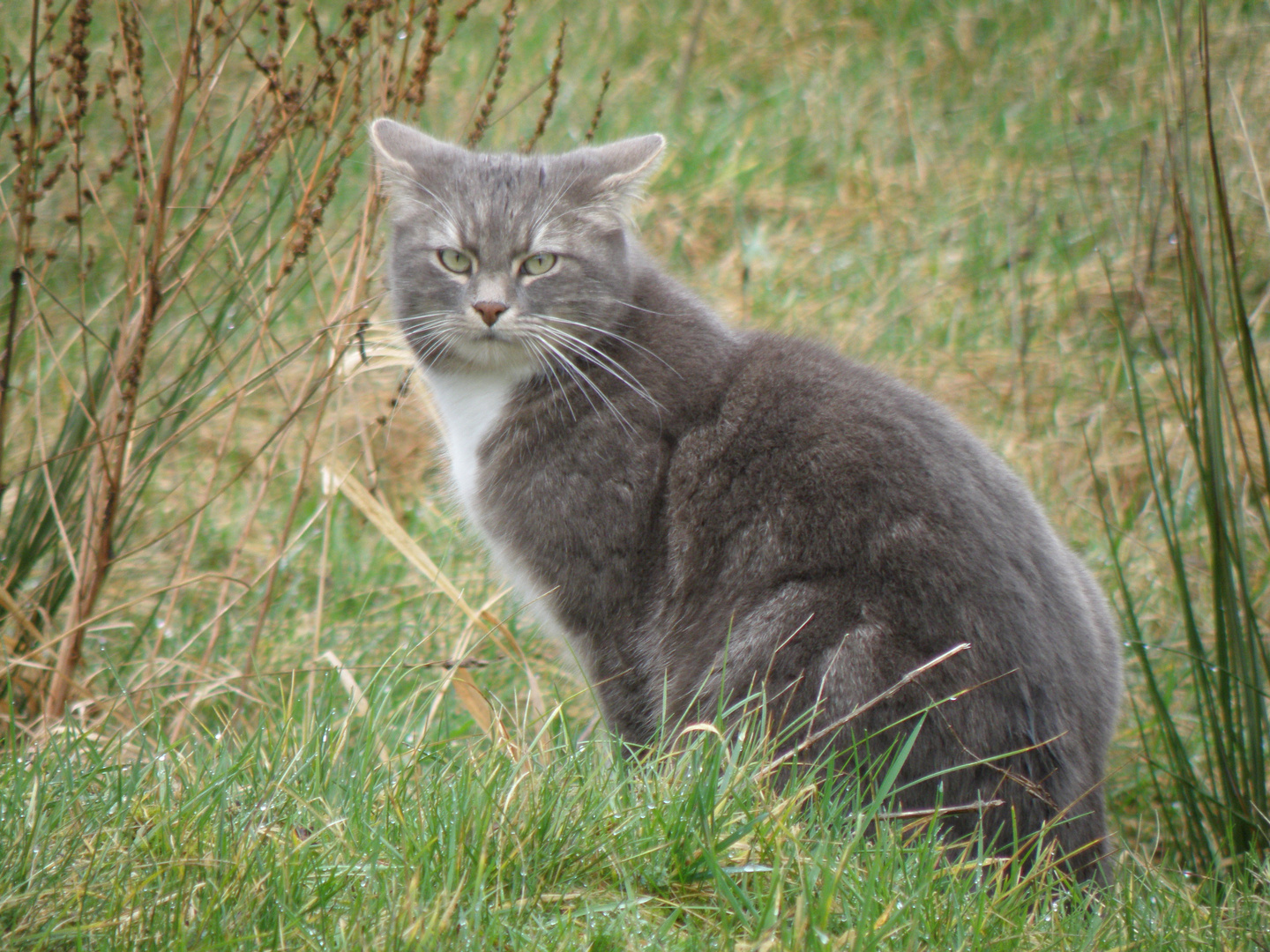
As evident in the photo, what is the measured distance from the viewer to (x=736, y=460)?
10.1ft

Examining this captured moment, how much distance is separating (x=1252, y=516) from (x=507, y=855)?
3.81 m

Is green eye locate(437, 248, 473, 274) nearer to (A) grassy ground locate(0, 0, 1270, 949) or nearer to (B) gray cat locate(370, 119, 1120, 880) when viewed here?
(B) gray cat locate(370, 119, 1120, 880)

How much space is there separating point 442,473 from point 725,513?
136cm

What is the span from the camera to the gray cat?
107 inches

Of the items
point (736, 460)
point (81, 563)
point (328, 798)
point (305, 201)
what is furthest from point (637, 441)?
point (81, 563)

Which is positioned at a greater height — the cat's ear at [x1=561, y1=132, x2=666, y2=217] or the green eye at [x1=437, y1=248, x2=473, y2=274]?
the cat's ear at [x1=561, y1=132, x2=666, y2=217]

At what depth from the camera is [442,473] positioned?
13.3 feet

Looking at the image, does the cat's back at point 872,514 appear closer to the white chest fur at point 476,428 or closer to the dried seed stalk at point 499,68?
the white chest fur at point 476,428

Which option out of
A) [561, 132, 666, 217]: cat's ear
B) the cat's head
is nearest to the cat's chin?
the cat's head

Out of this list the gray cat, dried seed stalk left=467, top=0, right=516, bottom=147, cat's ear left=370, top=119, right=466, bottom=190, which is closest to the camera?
the gray cat

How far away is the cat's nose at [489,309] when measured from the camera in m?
3.27

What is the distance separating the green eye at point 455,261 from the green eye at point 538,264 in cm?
16

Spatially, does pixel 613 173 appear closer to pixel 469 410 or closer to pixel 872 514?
pixel 469 410

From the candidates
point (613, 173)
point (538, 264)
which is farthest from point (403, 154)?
point (613, 173)
